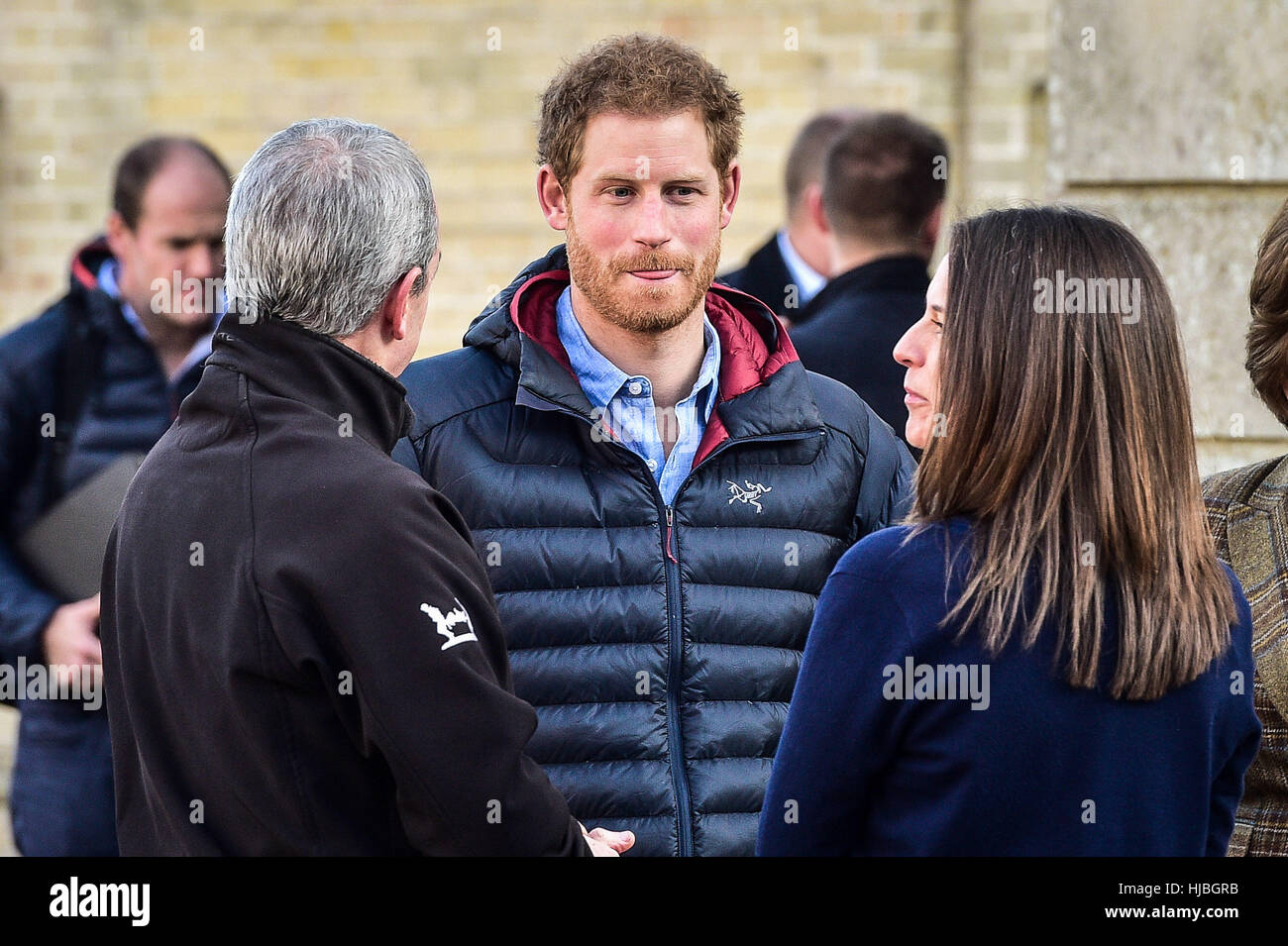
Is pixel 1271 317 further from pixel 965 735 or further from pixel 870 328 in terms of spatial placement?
pixel 870 328

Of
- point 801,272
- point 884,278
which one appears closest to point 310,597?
point 884,278

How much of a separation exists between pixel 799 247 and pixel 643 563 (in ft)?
10.4

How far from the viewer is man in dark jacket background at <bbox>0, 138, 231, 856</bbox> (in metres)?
3.65

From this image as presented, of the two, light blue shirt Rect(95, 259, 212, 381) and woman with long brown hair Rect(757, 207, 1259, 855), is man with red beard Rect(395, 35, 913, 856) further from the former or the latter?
light blue shirt Rect(95, 259, 212, 381)

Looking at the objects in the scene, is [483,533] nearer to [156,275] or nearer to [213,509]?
[213,509]

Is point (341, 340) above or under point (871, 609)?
above

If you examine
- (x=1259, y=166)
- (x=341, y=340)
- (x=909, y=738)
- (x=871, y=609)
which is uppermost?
(x=1259, y=166)

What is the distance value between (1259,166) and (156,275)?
2895 mm

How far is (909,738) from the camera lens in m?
1.85

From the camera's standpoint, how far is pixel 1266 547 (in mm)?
2582

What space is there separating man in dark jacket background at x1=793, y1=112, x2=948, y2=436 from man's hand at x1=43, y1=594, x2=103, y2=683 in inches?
71.5

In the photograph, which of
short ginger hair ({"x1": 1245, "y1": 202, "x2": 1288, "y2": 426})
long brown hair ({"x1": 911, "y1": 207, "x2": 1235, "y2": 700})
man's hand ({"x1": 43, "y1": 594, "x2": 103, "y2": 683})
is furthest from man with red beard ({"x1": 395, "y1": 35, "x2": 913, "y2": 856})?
man's hand ({"x1": 43, "y1": 594, "x2": 103, "y2": 683})

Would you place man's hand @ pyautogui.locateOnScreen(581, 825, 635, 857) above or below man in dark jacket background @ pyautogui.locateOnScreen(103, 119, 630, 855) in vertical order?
below
